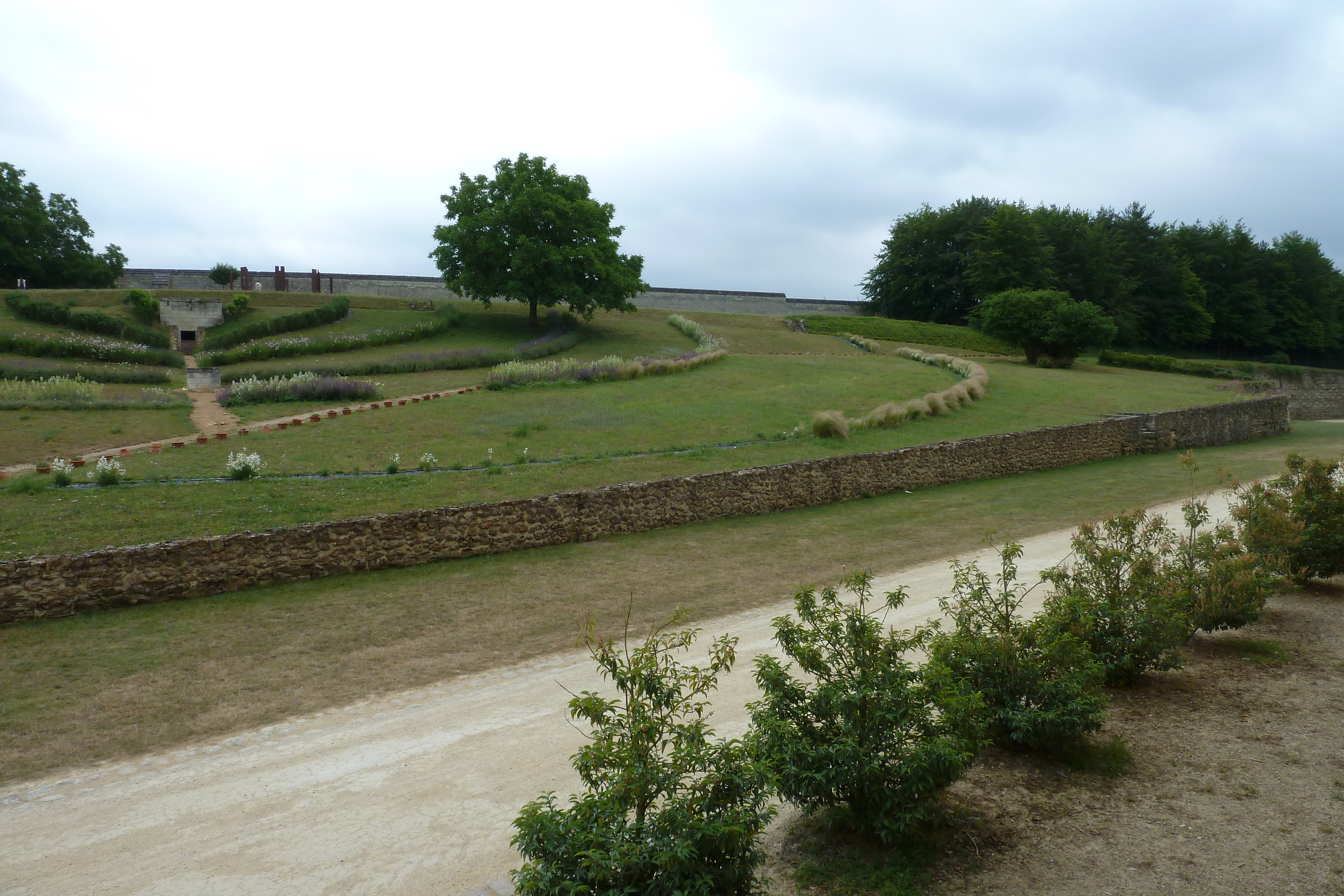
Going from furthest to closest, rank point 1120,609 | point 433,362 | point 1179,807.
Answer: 1. point 433,362
2. point 1120,609
3. point 1179,807

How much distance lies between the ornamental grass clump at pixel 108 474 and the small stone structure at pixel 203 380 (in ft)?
47.4

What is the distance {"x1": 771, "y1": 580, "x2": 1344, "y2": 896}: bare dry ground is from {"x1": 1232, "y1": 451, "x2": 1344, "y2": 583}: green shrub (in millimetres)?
2412

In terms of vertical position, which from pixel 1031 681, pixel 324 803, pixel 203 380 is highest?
pixel 203 380

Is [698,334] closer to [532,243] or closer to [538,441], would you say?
[532,243]

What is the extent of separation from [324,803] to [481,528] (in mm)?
6947

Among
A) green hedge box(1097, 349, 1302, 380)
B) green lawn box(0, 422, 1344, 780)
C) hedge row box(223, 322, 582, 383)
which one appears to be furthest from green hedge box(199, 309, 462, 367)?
green hedge box(1097, 349, 1302, 380)

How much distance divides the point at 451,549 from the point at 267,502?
3608mm

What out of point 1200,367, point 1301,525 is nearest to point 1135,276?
point 1200,367

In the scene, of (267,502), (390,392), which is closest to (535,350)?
(390,392)

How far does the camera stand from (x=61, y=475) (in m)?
13.3

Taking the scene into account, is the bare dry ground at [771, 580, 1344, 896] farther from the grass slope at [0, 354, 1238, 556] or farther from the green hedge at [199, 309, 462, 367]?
the green hedge at [199, 309, 462, 367]

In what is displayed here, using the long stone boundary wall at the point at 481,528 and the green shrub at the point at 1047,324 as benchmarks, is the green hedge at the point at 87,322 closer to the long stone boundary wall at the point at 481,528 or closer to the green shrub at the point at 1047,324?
the long stone boundary wall at the point at 481,528

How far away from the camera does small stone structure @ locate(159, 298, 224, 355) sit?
39719 millimetres

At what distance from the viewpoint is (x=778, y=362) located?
121ft
